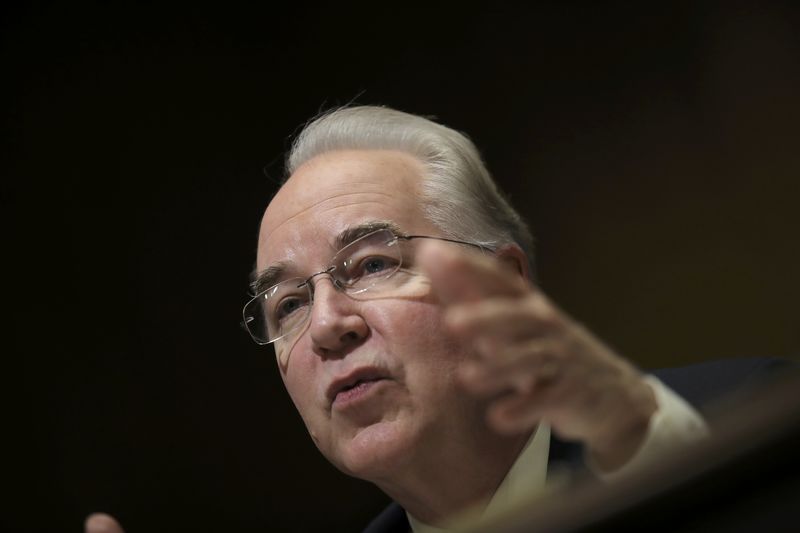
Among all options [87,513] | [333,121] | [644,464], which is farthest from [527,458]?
[87,513]

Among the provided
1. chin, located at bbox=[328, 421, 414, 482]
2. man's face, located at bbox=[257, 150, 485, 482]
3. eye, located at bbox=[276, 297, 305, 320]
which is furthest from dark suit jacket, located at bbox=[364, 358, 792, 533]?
eye, located at bbox=[276, 297, 305, 320]

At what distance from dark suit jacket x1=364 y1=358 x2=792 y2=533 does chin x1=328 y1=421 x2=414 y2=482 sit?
0.24 metres

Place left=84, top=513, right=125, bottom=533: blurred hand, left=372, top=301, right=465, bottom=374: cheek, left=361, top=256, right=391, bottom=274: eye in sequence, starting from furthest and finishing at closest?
→ 1. left=361, top=256, right=391, bottom=274: eye
2. left=372, top=301, right=465, bottom=374: cheek
3. left=84, top=513, right=125, bottom=533: blurred hand

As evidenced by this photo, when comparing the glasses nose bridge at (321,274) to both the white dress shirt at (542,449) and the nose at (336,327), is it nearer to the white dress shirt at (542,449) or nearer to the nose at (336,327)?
the nose at (336,327)

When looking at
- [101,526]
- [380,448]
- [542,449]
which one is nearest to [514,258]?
[542,449]

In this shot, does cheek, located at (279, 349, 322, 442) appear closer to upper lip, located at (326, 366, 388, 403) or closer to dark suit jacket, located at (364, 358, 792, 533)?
upper lip, located at (326, 366, 388, 403)

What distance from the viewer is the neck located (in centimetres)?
126

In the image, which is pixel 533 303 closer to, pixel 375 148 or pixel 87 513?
pixel 375 148

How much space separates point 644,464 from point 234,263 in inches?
72.1

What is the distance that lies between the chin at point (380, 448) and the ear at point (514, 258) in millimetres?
369

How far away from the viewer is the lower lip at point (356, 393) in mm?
1229

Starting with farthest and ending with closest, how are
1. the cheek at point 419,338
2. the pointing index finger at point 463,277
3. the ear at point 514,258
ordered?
the ear at point 514,258
the cheek at point 419,338
the pointing index finger at point 463,277

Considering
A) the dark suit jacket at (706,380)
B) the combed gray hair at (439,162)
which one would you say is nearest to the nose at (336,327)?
the combed gray hair at (439,162)

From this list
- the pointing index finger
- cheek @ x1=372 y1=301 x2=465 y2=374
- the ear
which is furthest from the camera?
the ear
